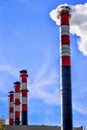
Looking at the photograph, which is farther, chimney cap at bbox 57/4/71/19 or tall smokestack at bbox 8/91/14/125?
tall smokestack at bbox 8/91/14/125

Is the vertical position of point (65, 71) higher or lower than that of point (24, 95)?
lower

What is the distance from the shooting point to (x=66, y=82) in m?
40.7

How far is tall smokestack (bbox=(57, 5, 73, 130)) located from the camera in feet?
131

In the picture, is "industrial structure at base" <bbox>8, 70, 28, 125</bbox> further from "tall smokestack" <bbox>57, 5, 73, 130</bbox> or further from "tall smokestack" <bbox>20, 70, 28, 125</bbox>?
"tall smokestack" <bbox>57, 5, 73, 130</bbox>

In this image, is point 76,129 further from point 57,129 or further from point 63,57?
point 63,57

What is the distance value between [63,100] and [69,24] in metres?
7.71

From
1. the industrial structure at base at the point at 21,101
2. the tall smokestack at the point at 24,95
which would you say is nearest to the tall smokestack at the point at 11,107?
the industrial structure at base at the point at 21,101

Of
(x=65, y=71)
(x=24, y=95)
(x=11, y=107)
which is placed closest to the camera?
(x=65, y=71)

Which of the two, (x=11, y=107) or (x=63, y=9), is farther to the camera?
(x=11, y=107)

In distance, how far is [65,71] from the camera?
40750 mm

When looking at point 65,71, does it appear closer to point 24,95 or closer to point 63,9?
point 63,9

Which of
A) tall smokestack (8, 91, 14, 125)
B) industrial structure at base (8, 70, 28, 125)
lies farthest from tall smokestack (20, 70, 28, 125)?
tall smokestack (8, 91, 14, 125)

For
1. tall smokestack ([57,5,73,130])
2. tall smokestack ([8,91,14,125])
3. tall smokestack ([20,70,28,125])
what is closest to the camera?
tall smokestack ([57,5,73,130])

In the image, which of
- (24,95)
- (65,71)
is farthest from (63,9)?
(24,95)
